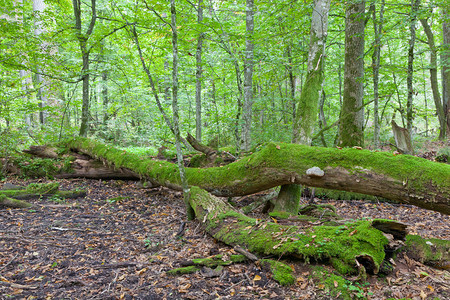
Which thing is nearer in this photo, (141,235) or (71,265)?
(71,265)

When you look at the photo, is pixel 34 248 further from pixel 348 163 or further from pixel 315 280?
pixel 348 163

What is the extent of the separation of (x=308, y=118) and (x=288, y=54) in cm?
701

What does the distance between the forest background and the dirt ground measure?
7.47 feet

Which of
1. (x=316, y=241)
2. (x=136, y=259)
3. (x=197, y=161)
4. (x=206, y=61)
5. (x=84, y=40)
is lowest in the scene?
(x=136, y=259)

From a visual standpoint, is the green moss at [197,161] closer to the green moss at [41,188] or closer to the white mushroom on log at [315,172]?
the green moss at [41,188]

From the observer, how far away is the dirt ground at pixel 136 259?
296 cm

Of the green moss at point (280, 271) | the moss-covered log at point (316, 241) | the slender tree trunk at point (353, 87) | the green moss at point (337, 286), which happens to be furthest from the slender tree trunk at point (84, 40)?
the green moss at point (337, 286)

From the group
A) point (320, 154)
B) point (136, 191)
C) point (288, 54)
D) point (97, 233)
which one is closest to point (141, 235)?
point (97, 233)

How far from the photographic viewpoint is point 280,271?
3.21 metres

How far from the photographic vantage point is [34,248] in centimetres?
414

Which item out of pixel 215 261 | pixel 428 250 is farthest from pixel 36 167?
pixel 428 250

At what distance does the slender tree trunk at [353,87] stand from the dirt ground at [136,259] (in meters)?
1.97

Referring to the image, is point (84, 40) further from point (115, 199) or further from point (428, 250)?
point (428, 250)

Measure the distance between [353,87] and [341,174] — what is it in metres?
4.35
